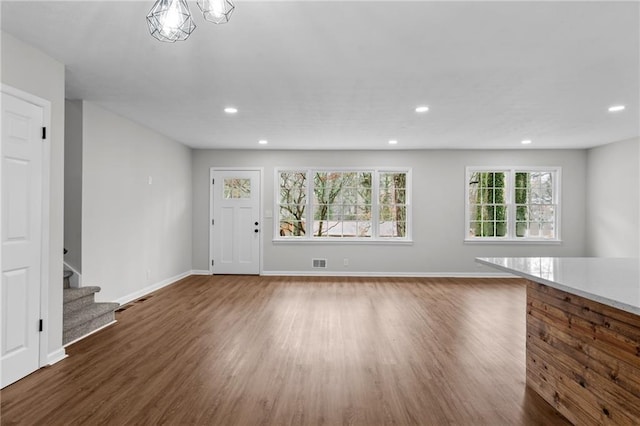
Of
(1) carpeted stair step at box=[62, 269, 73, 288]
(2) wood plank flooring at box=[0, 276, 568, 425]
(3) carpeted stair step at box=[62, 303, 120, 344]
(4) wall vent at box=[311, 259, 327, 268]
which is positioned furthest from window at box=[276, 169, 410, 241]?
(1) carpeted stair step at box=[62, 269, 73, 288]

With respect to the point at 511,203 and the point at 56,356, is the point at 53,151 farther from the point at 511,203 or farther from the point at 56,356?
the point at 511,203

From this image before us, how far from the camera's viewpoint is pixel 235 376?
8.60 feet

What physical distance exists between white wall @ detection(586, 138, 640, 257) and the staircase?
7.87m

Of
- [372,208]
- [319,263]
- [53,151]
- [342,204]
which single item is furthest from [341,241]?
[53,151]

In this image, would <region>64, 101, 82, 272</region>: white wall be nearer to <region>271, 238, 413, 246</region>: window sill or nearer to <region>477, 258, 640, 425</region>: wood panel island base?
<region>271, 238, 413, 246</region>: window sill

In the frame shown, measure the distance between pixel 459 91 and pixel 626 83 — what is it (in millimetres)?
1560

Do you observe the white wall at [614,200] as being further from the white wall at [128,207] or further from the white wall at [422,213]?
the white wall at [128,207]

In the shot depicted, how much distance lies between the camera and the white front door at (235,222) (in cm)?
682

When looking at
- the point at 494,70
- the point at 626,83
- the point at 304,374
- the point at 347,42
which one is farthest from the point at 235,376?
the point at 626,83

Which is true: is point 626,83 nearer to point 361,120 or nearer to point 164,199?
point 361,120

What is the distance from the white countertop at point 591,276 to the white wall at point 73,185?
168 inches

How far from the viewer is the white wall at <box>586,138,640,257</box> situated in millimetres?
5605

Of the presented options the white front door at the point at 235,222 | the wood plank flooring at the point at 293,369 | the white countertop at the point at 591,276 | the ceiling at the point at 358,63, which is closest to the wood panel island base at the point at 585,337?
the white countertop at the point at 591,276

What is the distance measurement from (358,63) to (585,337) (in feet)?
8.28
